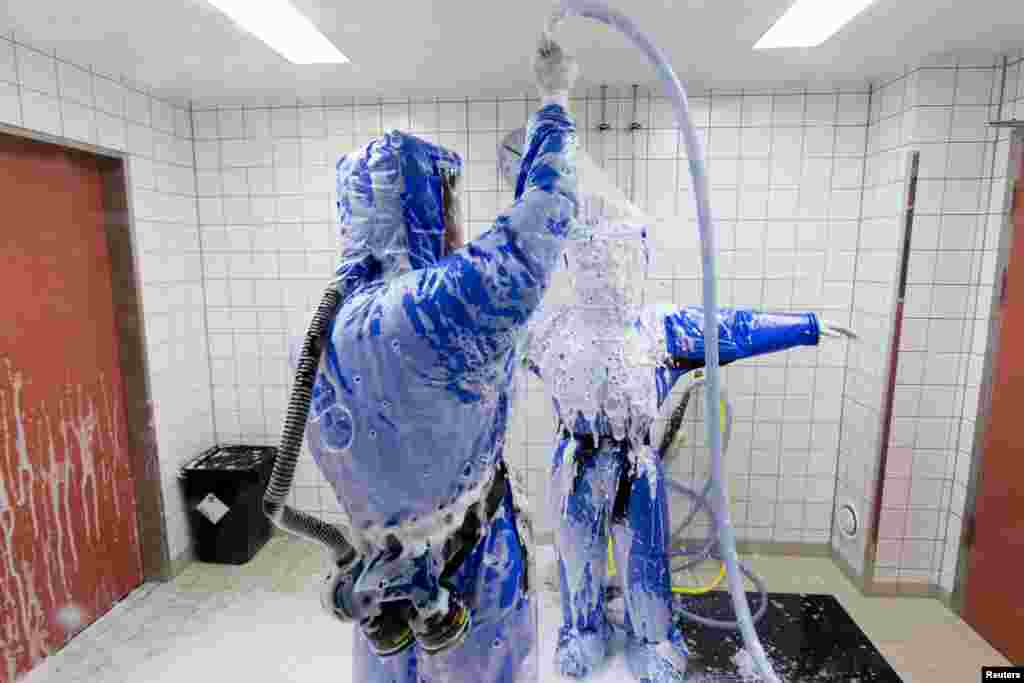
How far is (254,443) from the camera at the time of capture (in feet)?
8.35

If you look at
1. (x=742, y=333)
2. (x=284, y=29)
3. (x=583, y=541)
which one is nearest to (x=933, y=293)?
(x=742, y=333)

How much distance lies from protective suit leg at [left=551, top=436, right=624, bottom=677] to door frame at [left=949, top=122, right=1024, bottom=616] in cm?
148

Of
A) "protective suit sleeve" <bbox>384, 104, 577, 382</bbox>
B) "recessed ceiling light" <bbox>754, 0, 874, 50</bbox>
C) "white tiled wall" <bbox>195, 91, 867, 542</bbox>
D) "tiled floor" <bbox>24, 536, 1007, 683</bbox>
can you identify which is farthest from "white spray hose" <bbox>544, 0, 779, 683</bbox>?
"white tiled wall" <bbox>195, 91, 867, 542</bbox>

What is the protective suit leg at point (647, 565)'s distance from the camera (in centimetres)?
145

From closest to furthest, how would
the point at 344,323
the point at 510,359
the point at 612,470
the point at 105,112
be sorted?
the point at 344,323
the point at 510,359
the point at 612,470
the point at 105,112

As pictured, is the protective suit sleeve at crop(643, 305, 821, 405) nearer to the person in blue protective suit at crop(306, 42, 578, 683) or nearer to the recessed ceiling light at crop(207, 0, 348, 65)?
the person in blue protective suit at crop(306, 42, 578, 683)

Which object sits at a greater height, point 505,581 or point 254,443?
point 505,581

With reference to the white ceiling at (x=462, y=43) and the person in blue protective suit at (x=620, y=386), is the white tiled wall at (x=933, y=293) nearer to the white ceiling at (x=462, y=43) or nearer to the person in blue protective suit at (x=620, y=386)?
the white ceiling at (x=462, y=43)

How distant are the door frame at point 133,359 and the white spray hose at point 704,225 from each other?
202cm

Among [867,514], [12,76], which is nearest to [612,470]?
[867,514]

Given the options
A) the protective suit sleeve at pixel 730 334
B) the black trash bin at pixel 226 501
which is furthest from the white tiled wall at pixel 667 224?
the protective suit sleeve at pixel 730 334

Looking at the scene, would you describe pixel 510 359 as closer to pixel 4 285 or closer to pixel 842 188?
pixel 4 285

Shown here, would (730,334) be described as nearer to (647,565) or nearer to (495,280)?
(647,565)

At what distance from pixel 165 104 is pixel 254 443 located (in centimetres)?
152
